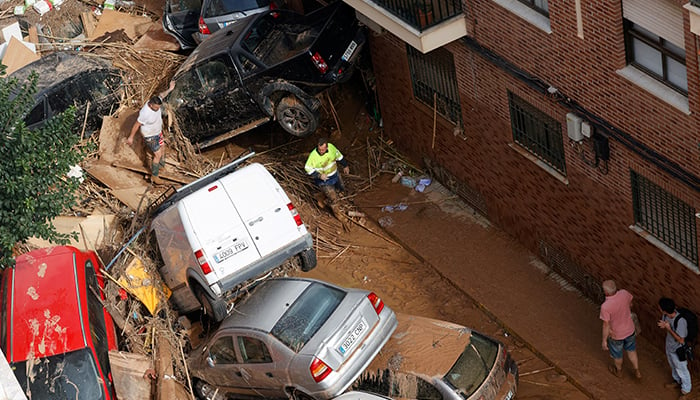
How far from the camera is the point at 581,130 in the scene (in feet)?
45.6

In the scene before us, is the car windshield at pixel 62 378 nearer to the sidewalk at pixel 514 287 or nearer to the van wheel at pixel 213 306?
the van wheel at pixel 213 306

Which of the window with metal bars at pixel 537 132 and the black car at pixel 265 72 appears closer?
the window with metal bars at pixel 537 132

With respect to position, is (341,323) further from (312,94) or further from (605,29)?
(312,94)

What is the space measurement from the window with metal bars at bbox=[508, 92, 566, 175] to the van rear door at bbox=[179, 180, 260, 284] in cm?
450

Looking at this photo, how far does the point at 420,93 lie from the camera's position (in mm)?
18406

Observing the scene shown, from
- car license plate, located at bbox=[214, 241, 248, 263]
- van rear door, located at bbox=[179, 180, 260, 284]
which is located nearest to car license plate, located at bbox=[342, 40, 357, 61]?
van rear door, located at bbox=[179, 180, 260, 284]

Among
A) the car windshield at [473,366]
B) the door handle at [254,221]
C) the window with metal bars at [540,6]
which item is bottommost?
the car windshield at [473,366]

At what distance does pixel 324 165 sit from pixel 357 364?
540 centimetres

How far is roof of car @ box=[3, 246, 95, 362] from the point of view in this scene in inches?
552

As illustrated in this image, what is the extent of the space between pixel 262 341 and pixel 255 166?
336 cm

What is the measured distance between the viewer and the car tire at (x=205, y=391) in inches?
589

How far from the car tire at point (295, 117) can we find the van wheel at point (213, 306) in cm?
475

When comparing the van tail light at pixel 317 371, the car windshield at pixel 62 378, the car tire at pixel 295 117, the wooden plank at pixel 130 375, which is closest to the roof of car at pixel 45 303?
the car windshield at pixel 62 378

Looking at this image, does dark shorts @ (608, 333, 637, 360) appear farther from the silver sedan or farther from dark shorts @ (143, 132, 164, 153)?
dark shorts @ (143, 132, 164, 153)
